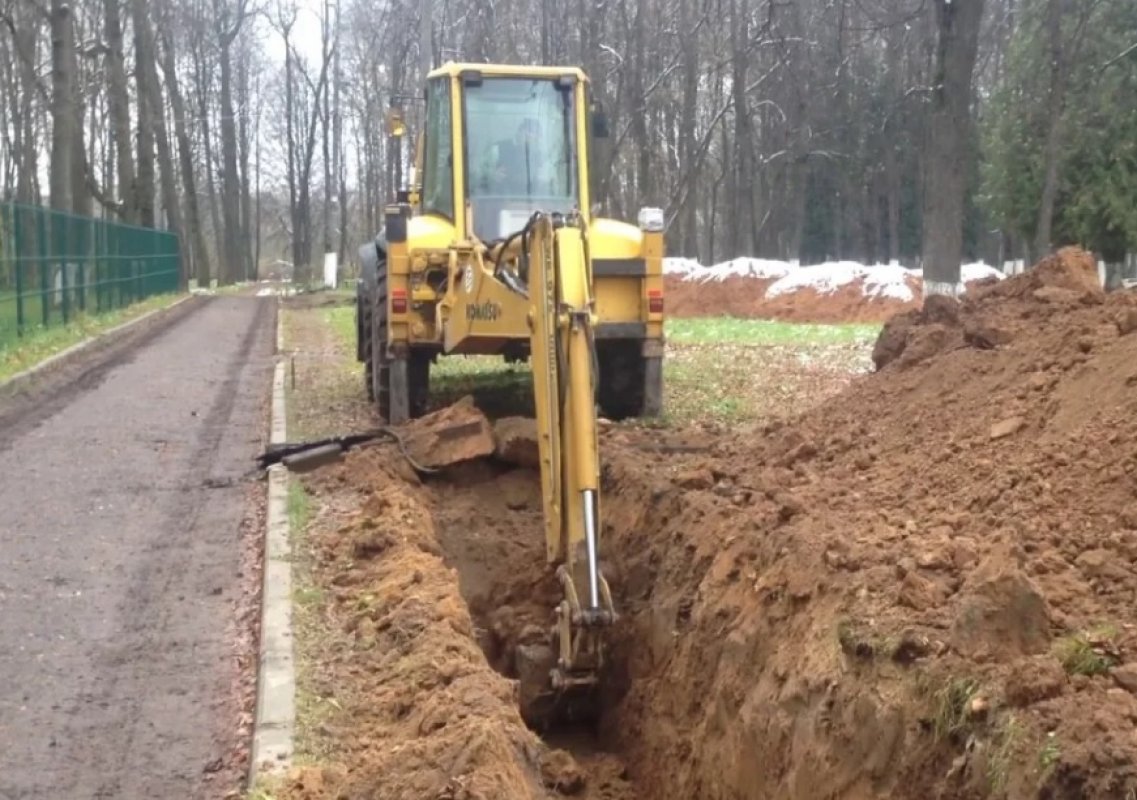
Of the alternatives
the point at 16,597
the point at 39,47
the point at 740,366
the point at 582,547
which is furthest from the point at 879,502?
the point at 39,47

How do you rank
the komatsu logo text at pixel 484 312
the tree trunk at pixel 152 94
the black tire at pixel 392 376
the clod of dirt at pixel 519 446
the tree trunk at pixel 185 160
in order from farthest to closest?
1. the tree trunk at pixel 185 160
2. the tree trunk at pixel 152 94
3. the black tire at pixel 392 376
4. the clod of dirt at pixel 519 446
5. the komatsu logo text at pixel 484 312

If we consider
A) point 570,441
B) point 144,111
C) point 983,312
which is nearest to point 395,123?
point 983,312

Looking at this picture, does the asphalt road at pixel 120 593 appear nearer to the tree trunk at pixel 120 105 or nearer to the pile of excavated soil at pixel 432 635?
the pile of excavated soil at pixel 432 635

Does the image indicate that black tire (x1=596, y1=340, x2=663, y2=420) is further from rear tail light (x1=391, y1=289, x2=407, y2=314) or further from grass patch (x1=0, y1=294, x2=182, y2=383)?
grass patch (x1=0, y1=294, x2=182, y2=383)

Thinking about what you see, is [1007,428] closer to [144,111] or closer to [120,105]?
[120,105]

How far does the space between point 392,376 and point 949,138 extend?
28.0 ft

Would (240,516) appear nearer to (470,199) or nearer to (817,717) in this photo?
(470,199)

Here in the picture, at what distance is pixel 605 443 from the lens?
10555mm

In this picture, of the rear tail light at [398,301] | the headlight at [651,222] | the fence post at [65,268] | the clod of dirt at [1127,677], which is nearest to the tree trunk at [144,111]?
the fence post at [65,268]

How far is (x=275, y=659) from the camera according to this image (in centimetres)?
613

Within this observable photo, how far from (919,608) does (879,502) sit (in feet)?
5.86

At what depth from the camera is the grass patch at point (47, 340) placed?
16766mm

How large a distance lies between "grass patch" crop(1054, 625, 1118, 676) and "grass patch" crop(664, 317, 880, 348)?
1621 centimetres

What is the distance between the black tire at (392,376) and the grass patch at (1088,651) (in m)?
7.57
